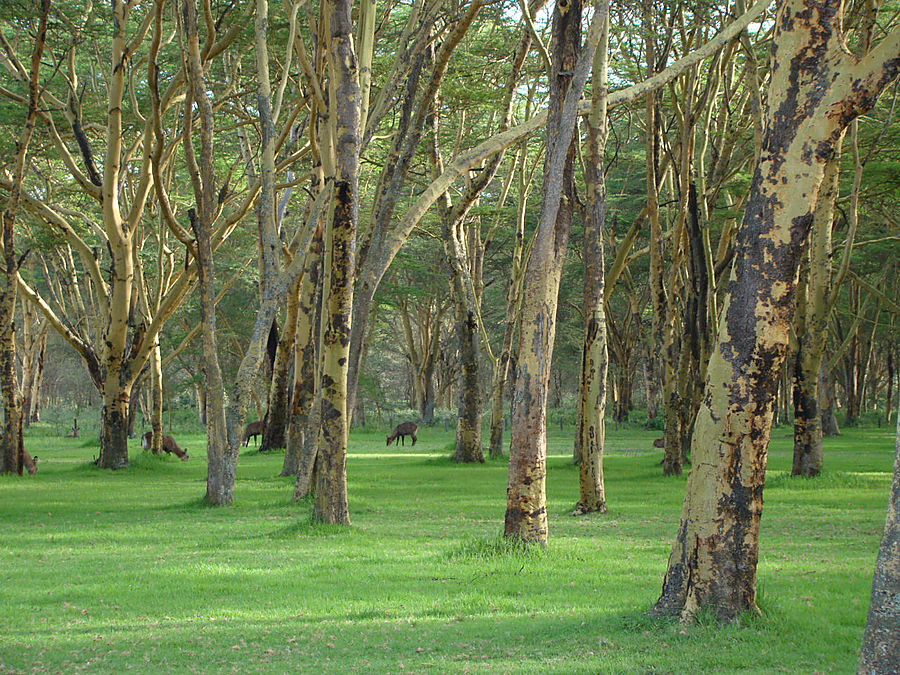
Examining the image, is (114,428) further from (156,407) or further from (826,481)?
(826,481)

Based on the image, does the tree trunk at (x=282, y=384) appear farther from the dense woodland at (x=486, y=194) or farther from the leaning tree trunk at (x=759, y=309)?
the leaning tree trunk at (x=759, y=309)

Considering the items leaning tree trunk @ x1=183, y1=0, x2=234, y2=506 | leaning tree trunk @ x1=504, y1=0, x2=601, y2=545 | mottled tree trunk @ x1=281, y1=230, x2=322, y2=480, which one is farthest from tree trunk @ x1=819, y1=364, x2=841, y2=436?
leaning tree trunk @ x1=504, y1=0, x2=601, y2=545

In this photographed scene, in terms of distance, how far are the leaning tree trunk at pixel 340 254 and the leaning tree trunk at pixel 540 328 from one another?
7.84ft

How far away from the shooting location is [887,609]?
3.52 meters

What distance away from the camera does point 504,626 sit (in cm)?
587

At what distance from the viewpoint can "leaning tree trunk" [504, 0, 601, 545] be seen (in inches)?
316

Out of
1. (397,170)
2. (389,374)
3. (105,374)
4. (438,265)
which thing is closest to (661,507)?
(397,170)

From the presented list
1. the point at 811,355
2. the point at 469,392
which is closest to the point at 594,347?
the point at 811,355

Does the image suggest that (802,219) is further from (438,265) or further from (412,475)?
(438,265)

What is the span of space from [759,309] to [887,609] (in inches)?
81.9

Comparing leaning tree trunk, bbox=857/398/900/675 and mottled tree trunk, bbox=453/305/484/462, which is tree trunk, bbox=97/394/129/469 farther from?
leaning tree trunk, bbox=857/398/900/675

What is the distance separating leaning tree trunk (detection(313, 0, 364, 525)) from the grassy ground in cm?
96

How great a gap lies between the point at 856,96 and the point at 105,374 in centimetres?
1629

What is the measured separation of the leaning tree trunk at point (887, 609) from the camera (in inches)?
137
